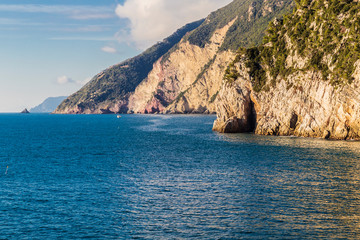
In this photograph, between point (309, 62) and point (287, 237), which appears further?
point (309, 62)

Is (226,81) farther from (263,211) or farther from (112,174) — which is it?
(263,211)

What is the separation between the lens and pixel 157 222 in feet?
92.5

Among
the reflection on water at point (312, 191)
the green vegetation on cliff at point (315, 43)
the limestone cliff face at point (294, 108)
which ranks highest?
the green vegetation on cliff at point (315, 43)

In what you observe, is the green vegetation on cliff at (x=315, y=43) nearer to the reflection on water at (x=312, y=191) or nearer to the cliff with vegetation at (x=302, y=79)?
the cliff with vegetation at (x=302, y=79)

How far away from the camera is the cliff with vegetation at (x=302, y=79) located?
7588 centimetres

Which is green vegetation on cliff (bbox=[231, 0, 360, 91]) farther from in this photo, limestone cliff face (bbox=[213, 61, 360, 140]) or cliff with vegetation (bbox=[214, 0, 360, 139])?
limestone cliff face (bbox=[213, 61, 360, 140])

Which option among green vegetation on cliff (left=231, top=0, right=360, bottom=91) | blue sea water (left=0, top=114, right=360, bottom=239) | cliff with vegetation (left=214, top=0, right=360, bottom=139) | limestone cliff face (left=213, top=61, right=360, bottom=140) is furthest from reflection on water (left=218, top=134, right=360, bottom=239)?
green vegetation on cliff (left=231, top=0, right=360, bottom=91)

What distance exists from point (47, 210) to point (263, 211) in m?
20.1

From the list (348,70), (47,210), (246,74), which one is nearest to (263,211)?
(47,210)

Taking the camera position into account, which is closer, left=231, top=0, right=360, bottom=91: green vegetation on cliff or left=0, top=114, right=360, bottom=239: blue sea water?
left=0, top=114, right=360, bottom=239: blue sea water

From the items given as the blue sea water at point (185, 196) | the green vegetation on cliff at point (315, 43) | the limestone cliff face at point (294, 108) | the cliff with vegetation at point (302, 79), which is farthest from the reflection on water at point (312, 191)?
the green vegetation on cliff at point (315, 43)

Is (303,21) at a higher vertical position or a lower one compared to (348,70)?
higher

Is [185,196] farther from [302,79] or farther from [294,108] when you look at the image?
[302,79]

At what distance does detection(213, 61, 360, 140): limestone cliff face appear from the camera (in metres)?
74.2
